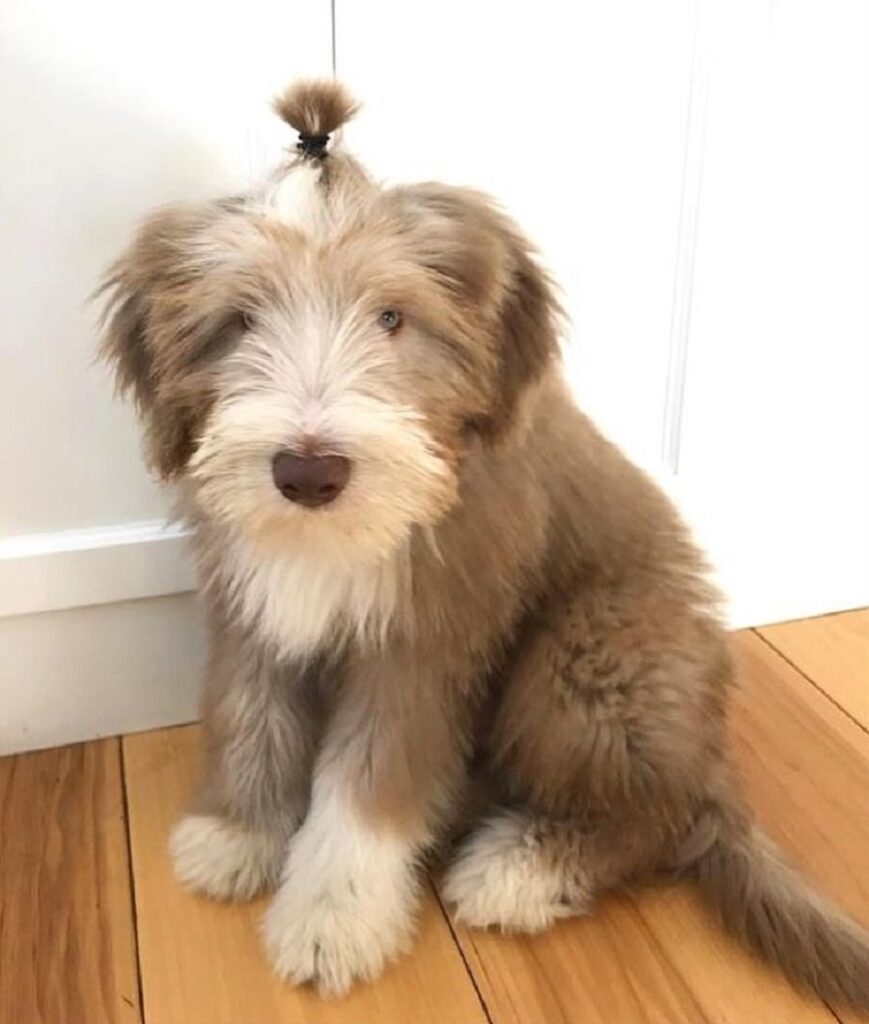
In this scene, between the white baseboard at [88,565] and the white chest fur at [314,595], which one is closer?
the white chest fur at [314,595]

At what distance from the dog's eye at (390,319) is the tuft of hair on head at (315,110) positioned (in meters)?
0.17

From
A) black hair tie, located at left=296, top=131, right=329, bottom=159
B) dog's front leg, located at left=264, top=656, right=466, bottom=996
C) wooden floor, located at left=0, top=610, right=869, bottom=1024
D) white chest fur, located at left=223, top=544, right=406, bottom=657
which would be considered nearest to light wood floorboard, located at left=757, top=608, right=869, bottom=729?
wooden floor, located at left=0, top=610, right=869, bottom=1024

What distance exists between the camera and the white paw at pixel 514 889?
142cm

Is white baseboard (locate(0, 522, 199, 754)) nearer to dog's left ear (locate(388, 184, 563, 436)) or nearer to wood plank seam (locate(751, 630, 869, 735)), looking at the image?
dog's left ear (locate(388, 184, 563, 436))

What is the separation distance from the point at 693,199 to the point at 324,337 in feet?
2.29

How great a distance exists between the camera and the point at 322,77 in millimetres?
1439

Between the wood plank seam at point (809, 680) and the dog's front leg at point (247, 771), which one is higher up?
the dog's front leg at point (247, 771)

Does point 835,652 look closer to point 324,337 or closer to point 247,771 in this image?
point 247,771

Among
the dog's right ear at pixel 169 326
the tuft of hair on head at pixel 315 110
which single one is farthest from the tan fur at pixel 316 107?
the dog's right ear at pixel 169 326

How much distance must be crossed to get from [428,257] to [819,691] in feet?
3.21

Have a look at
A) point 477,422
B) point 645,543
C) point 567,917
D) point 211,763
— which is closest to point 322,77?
point 477,422

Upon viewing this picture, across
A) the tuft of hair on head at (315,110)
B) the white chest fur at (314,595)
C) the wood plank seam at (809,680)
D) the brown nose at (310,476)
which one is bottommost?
the wood plank seam at (809,680)

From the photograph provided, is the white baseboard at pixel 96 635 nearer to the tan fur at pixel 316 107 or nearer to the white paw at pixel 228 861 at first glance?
the white paw at pixel 228 861

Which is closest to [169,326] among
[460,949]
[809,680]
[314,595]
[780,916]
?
[314,595]
